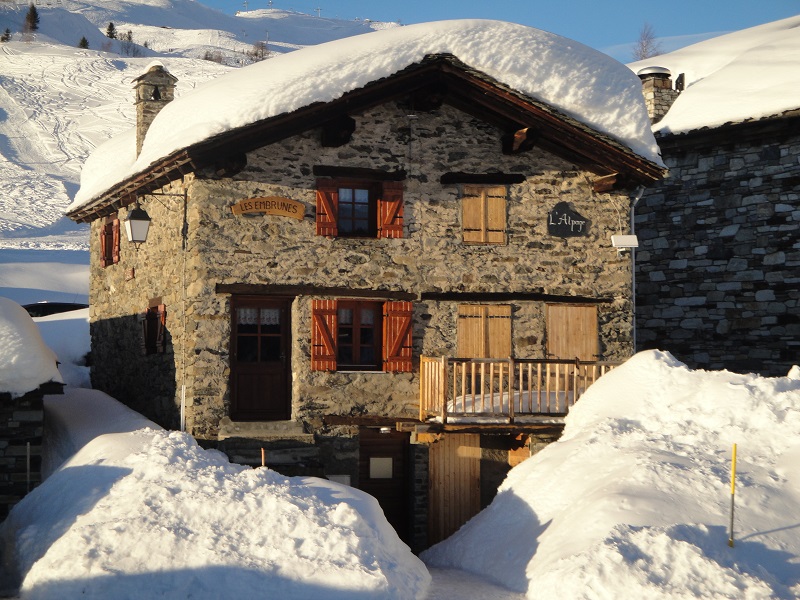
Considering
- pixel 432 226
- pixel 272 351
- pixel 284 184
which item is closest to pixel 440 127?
pixel 432 226

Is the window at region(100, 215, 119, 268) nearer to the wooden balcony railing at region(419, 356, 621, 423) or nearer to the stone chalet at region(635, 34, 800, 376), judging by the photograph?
the wooden balcony railing at region(419, 356, 621, 423)

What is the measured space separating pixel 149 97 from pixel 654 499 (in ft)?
37.6

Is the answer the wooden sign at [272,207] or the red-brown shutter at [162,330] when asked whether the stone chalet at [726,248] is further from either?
the red-brown shutter at [162,330]

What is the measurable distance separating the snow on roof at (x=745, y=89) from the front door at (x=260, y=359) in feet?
28.1

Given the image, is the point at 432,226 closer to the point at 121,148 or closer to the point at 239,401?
the point at 239,401

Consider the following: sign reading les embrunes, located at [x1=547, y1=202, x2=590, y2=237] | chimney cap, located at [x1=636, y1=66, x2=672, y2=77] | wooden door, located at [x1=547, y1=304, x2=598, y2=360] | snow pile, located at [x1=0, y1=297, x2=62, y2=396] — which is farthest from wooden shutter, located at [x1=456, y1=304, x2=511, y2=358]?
chimney cap, located at [x1=636, y1=66, x2=672, y2=77]

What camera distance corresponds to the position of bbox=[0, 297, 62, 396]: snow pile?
50.4 ft

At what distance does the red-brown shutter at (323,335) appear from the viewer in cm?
1627

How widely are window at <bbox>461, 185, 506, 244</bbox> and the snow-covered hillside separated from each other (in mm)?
33386

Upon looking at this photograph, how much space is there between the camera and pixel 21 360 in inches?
610

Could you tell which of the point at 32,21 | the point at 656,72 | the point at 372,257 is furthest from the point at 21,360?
the point at 32,21

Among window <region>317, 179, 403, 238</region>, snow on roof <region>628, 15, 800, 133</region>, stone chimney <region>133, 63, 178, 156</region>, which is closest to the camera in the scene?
window <region>317, 179, 403, 238</region>

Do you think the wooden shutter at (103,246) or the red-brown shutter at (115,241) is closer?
the red-brown shutter at (115,241)

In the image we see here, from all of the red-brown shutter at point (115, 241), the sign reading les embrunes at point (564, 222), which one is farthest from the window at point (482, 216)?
the red-brown shutter at point (115, 241)
